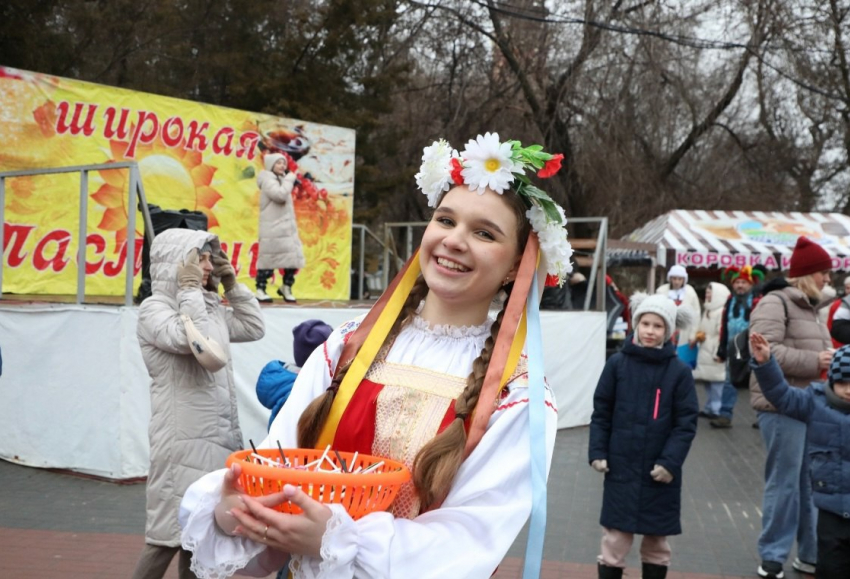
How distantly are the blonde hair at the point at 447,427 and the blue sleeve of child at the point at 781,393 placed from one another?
8.87 feet

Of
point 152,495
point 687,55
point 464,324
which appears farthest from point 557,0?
point 464,324

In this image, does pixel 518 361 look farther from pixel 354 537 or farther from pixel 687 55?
pixel 687 55

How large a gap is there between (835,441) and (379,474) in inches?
134

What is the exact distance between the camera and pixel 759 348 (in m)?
4.56

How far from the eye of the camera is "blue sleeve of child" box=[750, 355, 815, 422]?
15.5 ft

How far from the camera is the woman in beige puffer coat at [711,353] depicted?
11.4m

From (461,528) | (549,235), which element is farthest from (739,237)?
(461,528)

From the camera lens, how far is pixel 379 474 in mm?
1951

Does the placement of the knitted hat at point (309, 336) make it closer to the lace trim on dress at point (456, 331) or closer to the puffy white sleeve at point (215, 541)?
the lace trim on dress at point (456, 331)

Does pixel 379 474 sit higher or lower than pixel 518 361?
lower

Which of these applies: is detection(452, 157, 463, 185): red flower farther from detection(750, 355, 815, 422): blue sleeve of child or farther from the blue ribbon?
detection(750, 355, 815, 422): blue sleeve of child

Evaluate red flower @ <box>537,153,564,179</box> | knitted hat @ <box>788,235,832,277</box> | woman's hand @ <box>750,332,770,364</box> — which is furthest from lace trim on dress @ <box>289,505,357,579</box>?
knitted hat @ <box>788,235,832,277</box>

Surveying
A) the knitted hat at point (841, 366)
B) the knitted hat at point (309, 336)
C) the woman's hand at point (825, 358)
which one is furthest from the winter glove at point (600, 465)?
the knitted hat at point (309, 336)

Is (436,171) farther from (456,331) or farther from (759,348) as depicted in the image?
(759,348)
